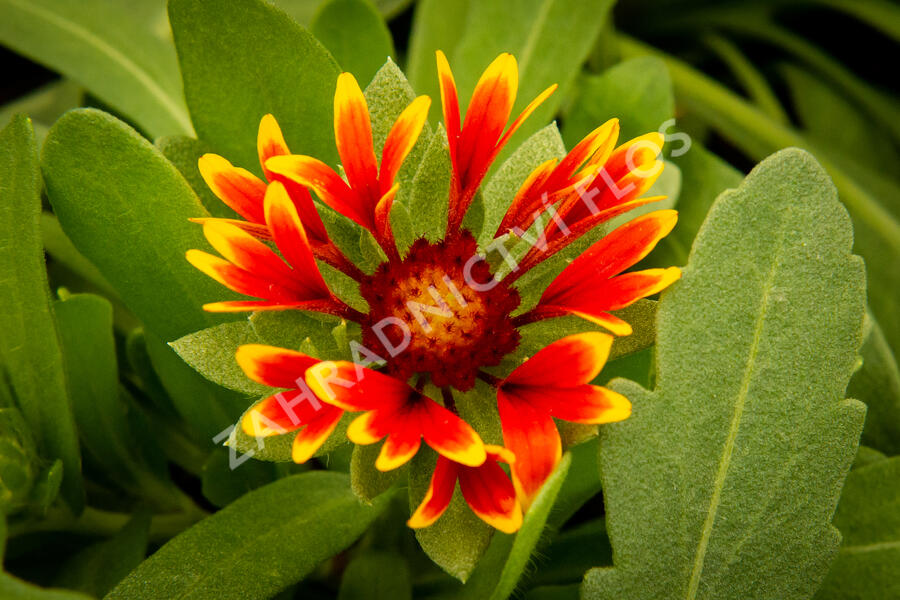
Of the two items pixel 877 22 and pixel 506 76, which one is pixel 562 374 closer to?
pixel 506 76

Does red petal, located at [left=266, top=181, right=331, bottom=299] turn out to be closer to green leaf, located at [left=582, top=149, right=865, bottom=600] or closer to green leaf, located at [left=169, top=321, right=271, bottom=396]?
green leaf, located at [left=169, top=321, right=271, bottom=396]

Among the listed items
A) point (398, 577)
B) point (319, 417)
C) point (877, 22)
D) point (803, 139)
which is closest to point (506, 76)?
point (319, 417)

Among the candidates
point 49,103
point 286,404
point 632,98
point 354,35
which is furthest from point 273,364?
point 49,103

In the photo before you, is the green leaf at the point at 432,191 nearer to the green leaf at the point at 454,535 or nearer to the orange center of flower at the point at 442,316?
the orange center of flower at the point at 442,316

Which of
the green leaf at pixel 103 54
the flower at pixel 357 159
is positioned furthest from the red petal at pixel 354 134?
the green leaf at pixel 103 54

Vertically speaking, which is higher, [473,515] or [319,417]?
[319,417]

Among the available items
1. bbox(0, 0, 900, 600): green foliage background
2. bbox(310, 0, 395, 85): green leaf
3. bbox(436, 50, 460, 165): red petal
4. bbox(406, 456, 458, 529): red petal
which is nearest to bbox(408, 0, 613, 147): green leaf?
bbox(0, 0, 900, 600): green foliage background
